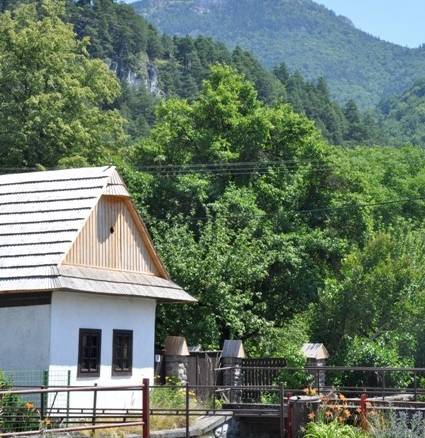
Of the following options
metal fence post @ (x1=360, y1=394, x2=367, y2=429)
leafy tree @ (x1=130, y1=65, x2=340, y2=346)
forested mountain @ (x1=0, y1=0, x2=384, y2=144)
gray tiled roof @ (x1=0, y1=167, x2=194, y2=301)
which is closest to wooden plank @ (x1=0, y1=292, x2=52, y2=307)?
gray tiled roof @ (x1=0, y1=167, x2=194, y2=301)

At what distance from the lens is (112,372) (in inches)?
1022

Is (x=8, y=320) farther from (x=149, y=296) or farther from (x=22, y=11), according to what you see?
(x=22, y=11)

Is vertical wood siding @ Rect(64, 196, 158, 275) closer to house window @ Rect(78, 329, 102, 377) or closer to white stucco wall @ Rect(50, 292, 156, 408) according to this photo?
white stucco wall @ Rect(50, 292, 156, 408)

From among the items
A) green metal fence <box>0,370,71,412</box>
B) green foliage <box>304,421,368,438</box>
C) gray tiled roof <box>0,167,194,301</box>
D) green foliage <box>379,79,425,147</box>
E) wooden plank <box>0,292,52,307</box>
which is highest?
green foliage <box>379,79,425,147</box>

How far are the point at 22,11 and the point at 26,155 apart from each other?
31.3ft

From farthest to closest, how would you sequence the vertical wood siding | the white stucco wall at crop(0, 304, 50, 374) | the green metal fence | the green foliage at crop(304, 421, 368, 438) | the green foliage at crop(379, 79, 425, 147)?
the green foliage at crop(379, 79, 425, 147)
the vertical wood siding
the white stucco wall at crop(0, 304, 50, 374)
the green metal fence
the green foliage at crop(304, 421, 368, 438)

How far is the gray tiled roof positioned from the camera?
24078mm

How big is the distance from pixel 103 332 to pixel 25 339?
7.68ft

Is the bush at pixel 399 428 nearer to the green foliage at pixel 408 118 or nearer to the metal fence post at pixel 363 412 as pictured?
the metal fence post at pixel 363 412

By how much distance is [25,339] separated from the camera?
951 inches

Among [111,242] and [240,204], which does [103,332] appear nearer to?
[111,242]

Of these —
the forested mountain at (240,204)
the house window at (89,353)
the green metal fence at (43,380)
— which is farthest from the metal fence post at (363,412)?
the forested mountain at (240,204)

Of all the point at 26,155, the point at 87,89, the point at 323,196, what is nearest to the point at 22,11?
the point at 87,89

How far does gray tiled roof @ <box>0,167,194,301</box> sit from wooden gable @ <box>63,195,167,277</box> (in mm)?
289
